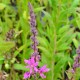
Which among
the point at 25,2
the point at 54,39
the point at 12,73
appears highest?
the point at 25,2

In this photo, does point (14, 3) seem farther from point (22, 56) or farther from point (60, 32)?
point (60, 32)

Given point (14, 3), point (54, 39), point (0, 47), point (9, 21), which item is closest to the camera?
point (0, 47)

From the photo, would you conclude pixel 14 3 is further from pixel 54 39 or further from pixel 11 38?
pixel 11 38

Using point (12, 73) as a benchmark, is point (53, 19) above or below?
above

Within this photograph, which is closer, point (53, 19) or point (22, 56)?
point (53, 19)

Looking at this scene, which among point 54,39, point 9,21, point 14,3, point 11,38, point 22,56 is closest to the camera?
point 11,38

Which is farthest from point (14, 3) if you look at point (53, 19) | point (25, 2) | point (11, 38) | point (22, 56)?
point (11, 38)

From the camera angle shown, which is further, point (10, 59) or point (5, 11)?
point (5, 11)

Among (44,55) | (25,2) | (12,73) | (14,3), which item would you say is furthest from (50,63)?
(14,3)

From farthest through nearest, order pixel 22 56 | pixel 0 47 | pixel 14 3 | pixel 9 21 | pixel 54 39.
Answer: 1. pixel 14 3
2. pixel 9 21
3. pixel 22 56
4. pixel 54 39
5. pixel 0 47
